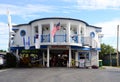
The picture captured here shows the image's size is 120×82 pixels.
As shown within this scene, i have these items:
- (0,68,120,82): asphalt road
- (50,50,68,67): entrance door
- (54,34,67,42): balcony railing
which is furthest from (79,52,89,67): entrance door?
(0,68,120,82): asphalt road

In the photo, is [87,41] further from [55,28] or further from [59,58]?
[55,28]

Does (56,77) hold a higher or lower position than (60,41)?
lower

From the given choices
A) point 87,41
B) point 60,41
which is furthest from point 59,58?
point 60,41

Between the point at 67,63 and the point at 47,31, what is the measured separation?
445cm

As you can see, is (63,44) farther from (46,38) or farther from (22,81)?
(22,81)

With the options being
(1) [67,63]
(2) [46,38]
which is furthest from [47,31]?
(1) [67,63]

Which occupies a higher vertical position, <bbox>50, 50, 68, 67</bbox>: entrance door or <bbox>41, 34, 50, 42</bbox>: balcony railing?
<bbox>41, 34, 50, 42</bbox>: balcony railing

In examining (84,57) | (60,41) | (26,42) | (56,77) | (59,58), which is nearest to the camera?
(56,77)

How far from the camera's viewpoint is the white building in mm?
34781

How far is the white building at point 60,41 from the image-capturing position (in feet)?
114

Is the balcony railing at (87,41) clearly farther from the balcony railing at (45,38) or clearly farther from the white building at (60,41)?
the balcony railing at (45,38)

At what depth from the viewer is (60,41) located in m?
34.5

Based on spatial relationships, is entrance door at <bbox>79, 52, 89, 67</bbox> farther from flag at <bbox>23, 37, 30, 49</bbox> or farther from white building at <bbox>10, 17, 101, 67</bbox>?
flag at <bbox>23, 37, 30, 49</bbox>

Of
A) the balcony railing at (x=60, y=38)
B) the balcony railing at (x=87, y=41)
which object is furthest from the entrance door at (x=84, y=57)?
the balcony railing at (x=60, y=38)
